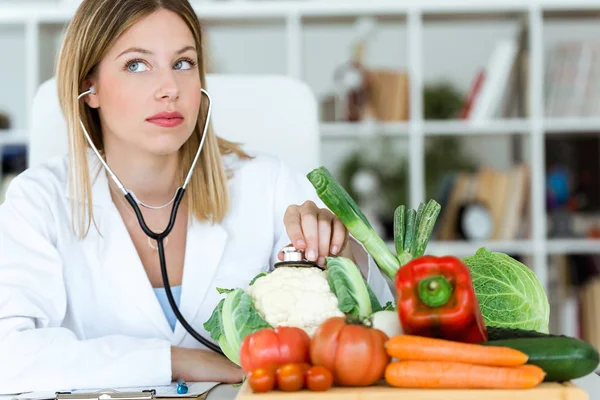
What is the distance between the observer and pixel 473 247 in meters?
3.35

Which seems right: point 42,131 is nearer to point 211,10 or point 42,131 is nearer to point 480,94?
point 211,10

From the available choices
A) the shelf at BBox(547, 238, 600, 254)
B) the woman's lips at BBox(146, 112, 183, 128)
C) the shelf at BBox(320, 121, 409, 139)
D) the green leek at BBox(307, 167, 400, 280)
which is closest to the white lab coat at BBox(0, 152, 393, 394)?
the woman's lips at BBox(146, 112, 183, 128)

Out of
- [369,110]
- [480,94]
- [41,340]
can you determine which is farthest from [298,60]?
[41,340]

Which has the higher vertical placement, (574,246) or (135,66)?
(135,66)

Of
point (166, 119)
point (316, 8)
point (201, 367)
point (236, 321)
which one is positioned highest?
point (316, 8)

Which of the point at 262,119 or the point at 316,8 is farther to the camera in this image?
the point at 316,8

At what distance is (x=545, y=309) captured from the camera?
1.13 metres

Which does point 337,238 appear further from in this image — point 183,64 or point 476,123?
point 476,123

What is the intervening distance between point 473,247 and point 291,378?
2.65 m

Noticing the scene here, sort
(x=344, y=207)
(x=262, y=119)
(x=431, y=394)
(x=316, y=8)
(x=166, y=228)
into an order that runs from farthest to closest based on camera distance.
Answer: (x=316, y=8) → (x=262, y=119) → (x=166, y=228) → (x=344, y=207) → (x=431, y=394)

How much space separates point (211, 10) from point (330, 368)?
266cm

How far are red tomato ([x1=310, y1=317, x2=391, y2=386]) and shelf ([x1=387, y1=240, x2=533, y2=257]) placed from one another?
2.50 metres

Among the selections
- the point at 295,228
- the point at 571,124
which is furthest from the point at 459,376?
the point at 571,124

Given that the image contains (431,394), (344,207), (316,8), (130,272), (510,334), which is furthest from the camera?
(316,8)
